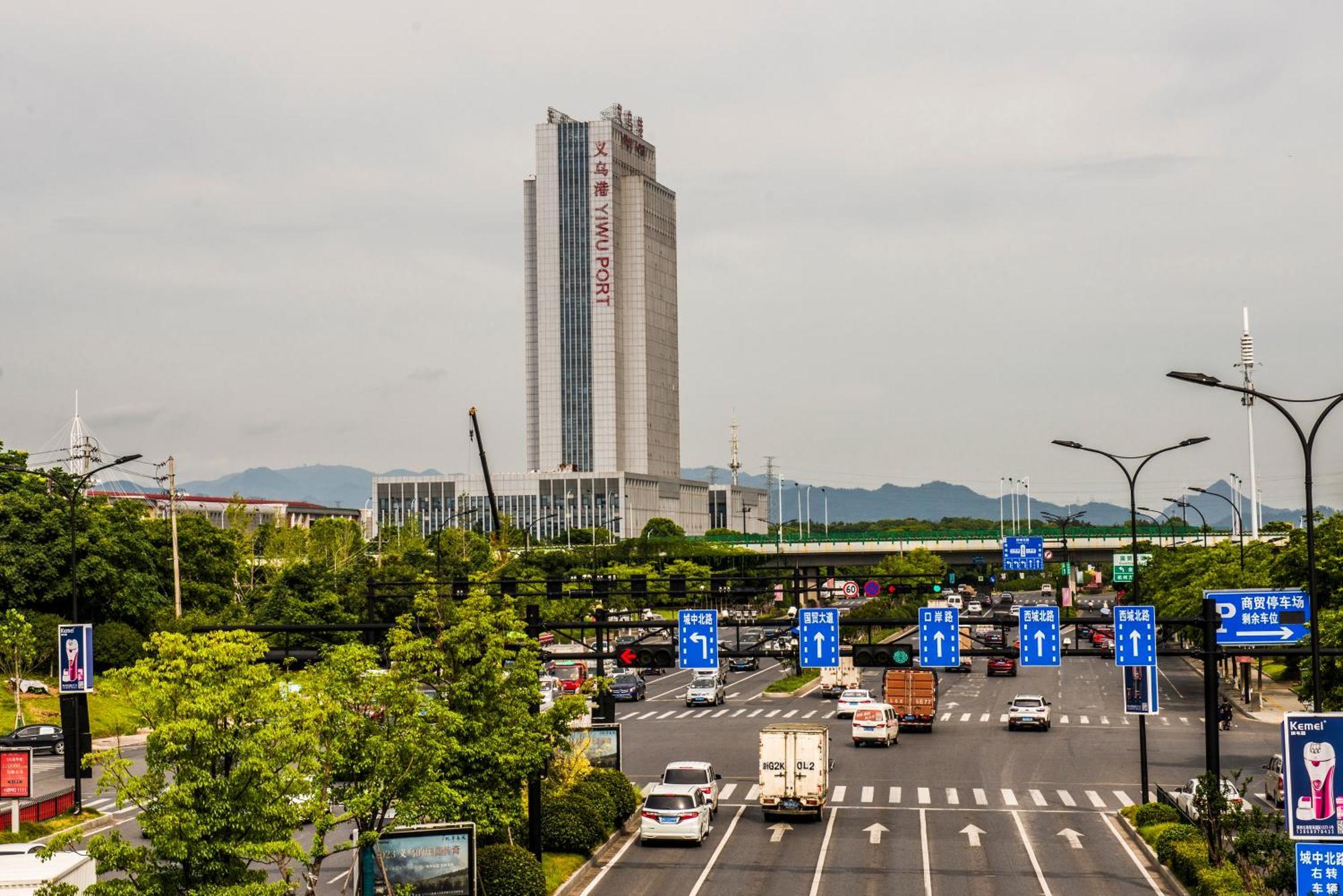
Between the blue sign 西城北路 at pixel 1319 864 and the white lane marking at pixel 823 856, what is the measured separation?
17825mm

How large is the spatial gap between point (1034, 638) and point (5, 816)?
106ft

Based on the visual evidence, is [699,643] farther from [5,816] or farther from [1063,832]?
[5,816]

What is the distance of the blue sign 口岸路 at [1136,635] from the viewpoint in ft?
132

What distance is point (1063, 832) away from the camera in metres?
46.0

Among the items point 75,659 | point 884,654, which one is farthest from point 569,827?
point 75,659

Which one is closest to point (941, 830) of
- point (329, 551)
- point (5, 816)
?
point (5, 816)

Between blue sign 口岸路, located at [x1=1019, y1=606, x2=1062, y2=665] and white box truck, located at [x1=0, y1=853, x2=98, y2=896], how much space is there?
92.6 feet

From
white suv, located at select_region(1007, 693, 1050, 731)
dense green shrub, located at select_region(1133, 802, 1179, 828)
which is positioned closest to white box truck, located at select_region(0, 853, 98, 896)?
dense green shrub, located at select_region(1133, 802, 1179, 828)

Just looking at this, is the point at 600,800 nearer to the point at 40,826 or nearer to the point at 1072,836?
the point at 1072,836

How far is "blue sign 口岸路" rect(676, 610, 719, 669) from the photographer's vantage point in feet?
156

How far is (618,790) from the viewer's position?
47.8 m

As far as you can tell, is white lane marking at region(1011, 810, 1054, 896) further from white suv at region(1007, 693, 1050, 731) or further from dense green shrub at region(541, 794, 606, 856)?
white suv at region(1007, 693, 1050, 731)

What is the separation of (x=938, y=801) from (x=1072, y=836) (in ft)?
24.5

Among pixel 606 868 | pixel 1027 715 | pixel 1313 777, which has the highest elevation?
pixel 1313 777
